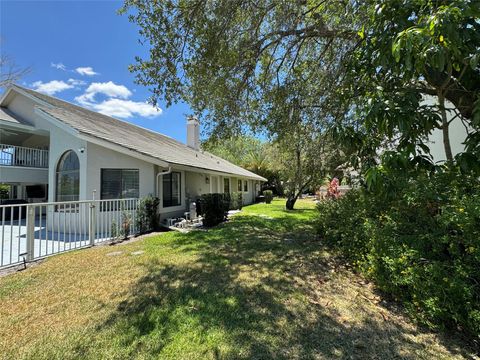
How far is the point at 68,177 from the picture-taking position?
11016mm

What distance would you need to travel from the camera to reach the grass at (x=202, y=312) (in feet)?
10.0

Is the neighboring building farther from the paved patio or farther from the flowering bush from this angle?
the flowering bush

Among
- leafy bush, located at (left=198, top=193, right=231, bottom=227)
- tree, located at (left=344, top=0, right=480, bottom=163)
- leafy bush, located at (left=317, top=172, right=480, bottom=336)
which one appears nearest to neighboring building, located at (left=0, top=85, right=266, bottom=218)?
leafy bush, located at (left=198, top=193, right=231, bottom=227)

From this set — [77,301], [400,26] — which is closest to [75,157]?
[77,301]

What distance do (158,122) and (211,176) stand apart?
19.4 meters

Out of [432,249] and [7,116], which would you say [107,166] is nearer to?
[7,116]

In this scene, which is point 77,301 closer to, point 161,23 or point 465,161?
point 465,161

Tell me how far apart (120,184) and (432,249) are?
10730mm

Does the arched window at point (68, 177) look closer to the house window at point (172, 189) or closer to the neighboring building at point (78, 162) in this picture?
the neighboring building at point (78, 162)

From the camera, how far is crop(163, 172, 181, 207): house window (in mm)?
12852

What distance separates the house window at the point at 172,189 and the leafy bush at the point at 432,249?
9956 mm

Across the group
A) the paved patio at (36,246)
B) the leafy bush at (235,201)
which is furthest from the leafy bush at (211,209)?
the leafy bush at (235,201)

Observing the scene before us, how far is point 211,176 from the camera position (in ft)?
61.1

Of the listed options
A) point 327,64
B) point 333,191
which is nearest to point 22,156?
point 327,64
